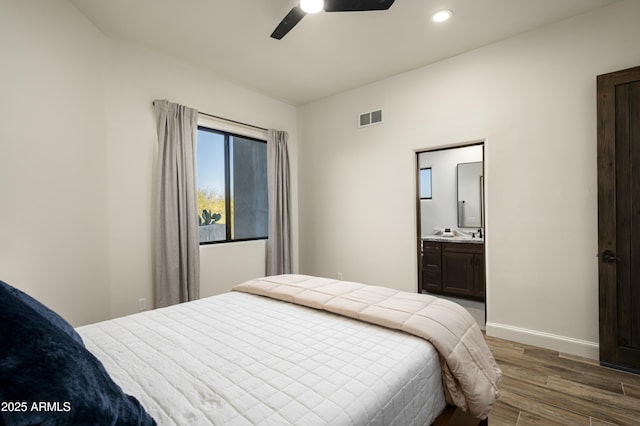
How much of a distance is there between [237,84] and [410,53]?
2131mm

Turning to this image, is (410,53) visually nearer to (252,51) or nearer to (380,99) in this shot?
(380,99)

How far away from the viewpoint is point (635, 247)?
89.4 inches

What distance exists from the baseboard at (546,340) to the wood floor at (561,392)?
0.22ft

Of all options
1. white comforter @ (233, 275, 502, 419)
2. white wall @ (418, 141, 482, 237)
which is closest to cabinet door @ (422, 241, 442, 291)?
white wall @ (418, 141, 482, 237)

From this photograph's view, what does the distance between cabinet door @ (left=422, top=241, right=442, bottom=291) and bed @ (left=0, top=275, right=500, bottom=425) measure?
291 centimetres

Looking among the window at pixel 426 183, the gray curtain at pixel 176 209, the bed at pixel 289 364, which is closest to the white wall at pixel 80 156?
the gray curtain at pixel 176 209

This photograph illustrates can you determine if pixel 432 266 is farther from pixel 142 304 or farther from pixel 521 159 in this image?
pixel 142 304

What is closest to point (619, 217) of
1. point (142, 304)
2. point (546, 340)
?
point (546, 340)

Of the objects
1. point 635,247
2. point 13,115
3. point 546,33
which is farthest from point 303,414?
point 546,33

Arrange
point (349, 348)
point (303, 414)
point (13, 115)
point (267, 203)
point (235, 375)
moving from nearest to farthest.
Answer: point (303, 414) < point (235, 375) < point (349, 348) < point (13, 115) < point (267, 203)

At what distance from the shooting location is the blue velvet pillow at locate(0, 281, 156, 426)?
566mm

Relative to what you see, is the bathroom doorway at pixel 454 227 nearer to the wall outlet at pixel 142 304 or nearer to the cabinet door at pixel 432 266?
the cabinet door at pixel 432 266

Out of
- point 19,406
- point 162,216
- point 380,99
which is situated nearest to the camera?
point 19,406

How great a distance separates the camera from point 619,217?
2324mm
